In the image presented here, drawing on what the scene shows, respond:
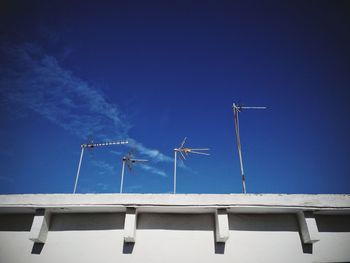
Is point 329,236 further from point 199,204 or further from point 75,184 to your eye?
point 75,184

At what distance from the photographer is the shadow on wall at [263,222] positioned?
15.4 ft

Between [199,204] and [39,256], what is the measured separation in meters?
3.37

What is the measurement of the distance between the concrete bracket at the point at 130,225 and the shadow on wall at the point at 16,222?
2195 mm

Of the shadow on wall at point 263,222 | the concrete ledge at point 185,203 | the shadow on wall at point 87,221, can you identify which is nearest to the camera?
the concrete ledge at point 185,203

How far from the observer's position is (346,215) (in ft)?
15.7

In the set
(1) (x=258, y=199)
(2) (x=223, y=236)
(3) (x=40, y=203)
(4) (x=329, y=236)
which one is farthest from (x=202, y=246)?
(3) (x=40, y=203)

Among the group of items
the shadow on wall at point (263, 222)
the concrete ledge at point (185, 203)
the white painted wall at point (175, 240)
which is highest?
the concrete ledge at point (185, 203)

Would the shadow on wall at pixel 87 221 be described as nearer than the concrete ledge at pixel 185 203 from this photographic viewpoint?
No

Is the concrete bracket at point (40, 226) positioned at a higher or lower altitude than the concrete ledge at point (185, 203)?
lower

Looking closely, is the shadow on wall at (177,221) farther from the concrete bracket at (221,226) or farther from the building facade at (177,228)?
the concrete bracket at (221,226)

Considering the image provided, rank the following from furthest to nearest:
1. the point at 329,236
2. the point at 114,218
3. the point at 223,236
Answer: the point at 114,218, the point at 329,236, the point at 223,236

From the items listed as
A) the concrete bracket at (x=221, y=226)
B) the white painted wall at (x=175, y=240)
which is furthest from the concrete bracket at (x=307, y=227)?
the concrete bracket at (x=221, y=226)

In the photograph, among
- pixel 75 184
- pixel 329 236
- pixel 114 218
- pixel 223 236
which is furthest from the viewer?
pixel 75 184

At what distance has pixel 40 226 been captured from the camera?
4.61m
